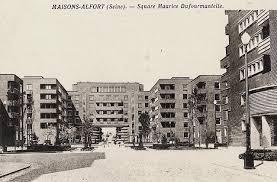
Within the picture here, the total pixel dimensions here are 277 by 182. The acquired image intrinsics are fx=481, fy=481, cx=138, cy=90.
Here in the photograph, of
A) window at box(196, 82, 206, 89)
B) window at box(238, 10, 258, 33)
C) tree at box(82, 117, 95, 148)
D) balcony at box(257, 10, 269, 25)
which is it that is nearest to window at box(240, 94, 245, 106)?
window at box(238, 10, 258, 33)

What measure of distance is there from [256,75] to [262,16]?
5200 millimetres

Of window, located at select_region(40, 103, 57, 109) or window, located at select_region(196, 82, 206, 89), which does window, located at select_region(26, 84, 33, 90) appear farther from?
window, located at select_region(196, 82, 206, 89)

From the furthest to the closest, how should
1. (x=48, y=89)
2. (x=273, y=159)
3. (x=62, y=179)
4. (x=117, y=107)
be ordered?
1. (x=117, y=107)
2. (x=48, y=89)
3. (x=273, y=159)
4. (x=62, y=179)

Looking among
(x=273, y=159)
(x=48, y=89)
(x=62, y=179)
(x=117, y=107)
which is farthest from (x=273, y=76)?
(x=117, y=107)

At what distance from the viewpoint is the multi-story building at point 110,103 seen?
15638cm

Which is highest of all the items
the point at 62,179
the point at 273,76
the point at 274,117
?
the point at 273,76

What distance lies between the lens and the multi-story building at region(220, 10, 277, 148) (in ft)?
115

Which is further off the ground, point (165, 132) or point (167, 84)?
point (167, 84)

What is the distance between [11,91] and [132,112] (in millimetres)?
66517

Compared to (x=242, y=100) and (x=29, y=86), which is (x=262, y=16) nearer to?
(x=242, y=100)

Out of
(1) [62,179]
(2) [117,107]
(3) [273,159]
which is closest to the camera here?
(1) [62,179]

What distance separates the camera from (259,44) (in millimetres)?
37906

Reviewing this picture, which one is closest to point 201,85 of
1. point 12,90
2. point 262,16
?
point 12,90

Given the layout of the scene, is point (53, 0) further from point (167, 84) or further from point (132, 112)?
point (132, 112)
